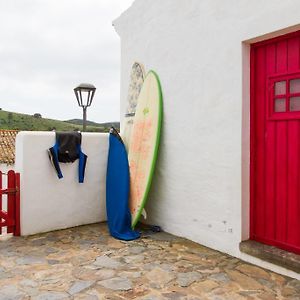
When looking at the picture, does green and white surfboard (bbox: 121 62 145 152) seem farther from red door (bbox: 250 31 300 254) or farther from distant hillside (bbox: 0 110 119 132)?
distant hillside (bbox: 0 110 119 132)

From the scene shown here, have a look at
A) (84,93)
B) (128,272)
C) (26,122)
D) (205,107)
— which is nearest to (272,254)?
(128,272)

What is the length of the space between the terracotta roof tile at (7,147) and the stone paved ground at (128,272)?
13.1 m

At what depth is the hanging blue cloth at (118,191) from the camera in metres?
4.68

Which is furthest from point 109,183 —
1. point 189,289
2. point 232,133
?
point 189,289

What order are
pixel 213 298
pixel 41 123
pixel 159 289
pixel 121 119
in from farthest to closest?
pixel 41 123 → pixel 121 119 → pixel 159 289 → pixel 213 298

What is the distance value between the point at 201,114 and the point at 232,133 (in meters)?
0.57

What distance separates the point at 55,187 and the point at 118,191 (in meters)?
0.92

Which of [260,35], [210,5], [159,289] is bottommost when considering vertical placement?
[159,289]

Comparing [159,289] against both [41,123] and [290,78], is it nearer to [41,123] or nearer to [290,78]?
[290,78]

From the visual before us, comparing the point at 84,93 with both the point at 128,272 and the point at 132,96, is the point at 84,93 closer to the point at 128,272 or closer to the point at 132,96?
the point at 132,96

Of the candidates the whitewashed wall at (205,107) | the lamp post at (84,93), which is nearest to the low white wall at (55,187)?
the whitewashed wall at (205,107)

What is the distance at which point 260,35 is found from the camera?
132 inches

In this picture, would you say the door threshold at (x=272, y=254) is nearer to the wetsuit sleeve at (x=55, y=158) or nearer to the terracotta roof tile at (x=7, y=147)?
the wetsuit sleeve at (x=55, y=158)

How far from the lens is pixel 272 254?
3.28 metres
